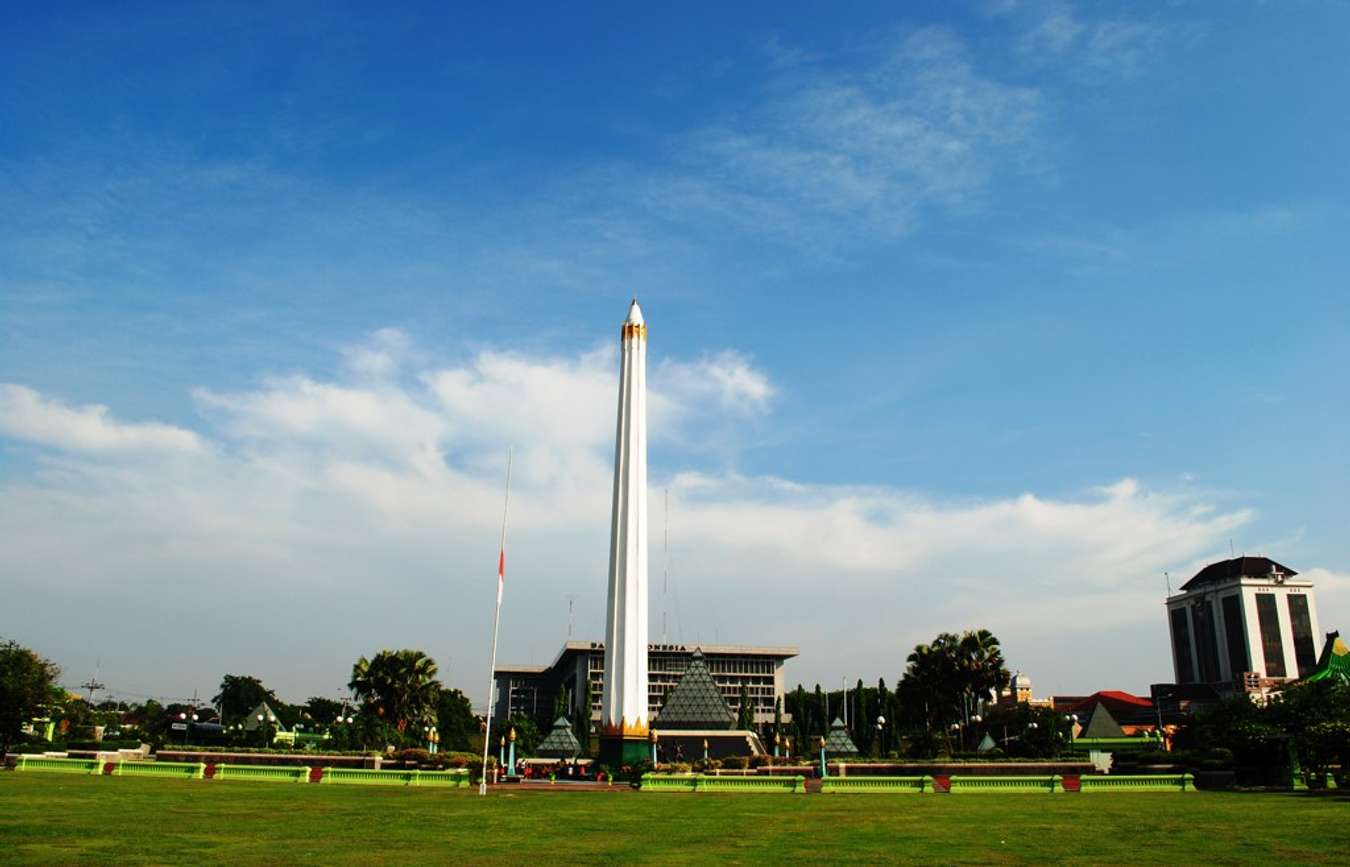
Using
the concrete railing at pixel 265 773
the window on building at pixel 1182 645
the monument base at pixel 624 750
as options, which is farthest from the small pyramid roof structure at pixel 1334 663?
the window on building at pixel 1182 645

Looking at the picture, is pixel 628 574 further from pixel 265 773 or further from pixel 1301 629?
pixel 1301 629

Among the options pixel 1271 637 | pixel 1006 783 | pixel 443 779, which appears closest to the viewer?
pixel 1006 783

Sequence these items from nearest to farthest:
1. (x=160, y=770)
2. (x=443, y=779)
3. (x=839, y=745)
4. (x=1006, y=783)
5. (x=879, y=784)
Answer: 1. (x=1006, y=783)
2. (x=879, y=784)
3. (x=443, y=779)
4. (x=160, y=770)
5. (x=839, y=745)

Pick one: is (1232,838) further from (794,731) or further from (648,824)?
(794,731)

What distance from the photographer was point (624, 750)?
54.3m

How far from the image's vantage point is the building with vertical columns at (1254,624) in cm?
15588

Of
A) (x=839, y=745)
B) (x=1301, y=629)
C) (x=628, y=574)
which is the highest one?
(x=1301, y=629)

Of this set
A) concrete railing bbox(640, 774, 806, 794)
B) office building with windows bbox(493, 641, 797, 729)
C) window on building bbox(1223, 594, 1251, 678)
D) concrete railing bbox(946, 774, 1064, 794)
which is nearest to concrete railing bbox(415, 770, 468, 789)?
concrete railing bbox(640, 774, 806, 794)

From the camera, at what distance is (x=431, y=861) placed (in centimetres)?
1661

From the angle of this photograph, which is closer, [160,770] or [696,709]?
[160,770]

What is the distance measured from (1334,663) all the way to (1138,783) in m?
33.7

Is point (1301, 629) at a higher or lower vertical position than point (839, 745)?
Answer: higher

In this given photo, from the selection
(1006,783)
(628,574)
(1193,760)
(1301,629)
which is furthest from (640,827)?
(1301,629)

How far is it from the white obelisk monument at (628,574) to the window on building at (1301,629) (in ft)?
464
